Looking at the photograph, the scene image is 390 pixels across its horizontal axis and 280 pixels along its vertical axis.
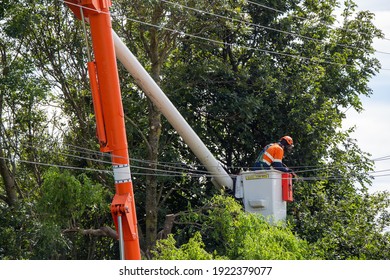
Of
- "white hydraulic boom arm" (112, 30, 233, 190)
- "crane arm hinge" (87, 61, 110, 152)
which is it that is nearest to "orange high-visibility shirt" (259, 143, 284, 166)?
"white hydraulic boom arm" (112, 30, 233, 190)

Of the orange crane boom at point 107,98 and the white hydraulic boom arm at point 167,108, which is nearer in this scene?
the orange crane boom at point 107,98

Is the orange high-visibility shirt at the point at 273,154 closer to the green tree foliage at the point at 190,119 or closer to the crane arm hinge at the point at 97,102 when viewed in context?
the green tree foliage at the point at 190,119

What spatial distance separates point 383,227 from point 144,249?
20.1 feet

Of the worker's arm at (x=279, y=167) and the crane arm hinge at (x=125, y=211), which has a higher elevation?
the worker's arm at (x=279, y=167)

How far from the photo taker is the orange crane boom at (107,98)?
17.5 m

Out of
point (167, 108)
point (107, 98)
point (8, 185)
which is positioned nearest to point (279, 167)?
point (167, 108)

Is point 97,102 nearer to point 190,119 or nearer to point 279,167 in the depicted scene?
point 279,167

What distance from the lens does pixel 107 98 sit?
57.5 feet

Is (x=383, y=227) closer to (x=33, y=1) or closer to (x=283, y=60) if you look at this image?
(x=283, y=60)

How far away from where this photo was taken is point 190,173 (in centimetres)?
2553

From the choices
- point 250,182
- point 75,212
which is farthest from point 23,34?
point 250,182

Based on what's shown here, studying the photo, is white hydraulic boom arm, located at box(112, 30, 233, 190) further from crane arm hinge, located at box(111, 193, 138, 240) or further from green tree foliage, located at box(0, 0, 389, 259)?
crane arm hinge, located at box(111, 193, 138, 240)

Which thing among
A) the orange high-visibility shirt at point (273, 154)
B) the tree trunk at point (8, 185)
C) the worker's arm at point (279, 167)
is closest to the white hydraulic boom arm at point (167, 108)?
the orange high-visibility shirt at point (273, 154)

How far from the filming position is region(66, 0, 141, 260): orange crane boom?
688 inches
